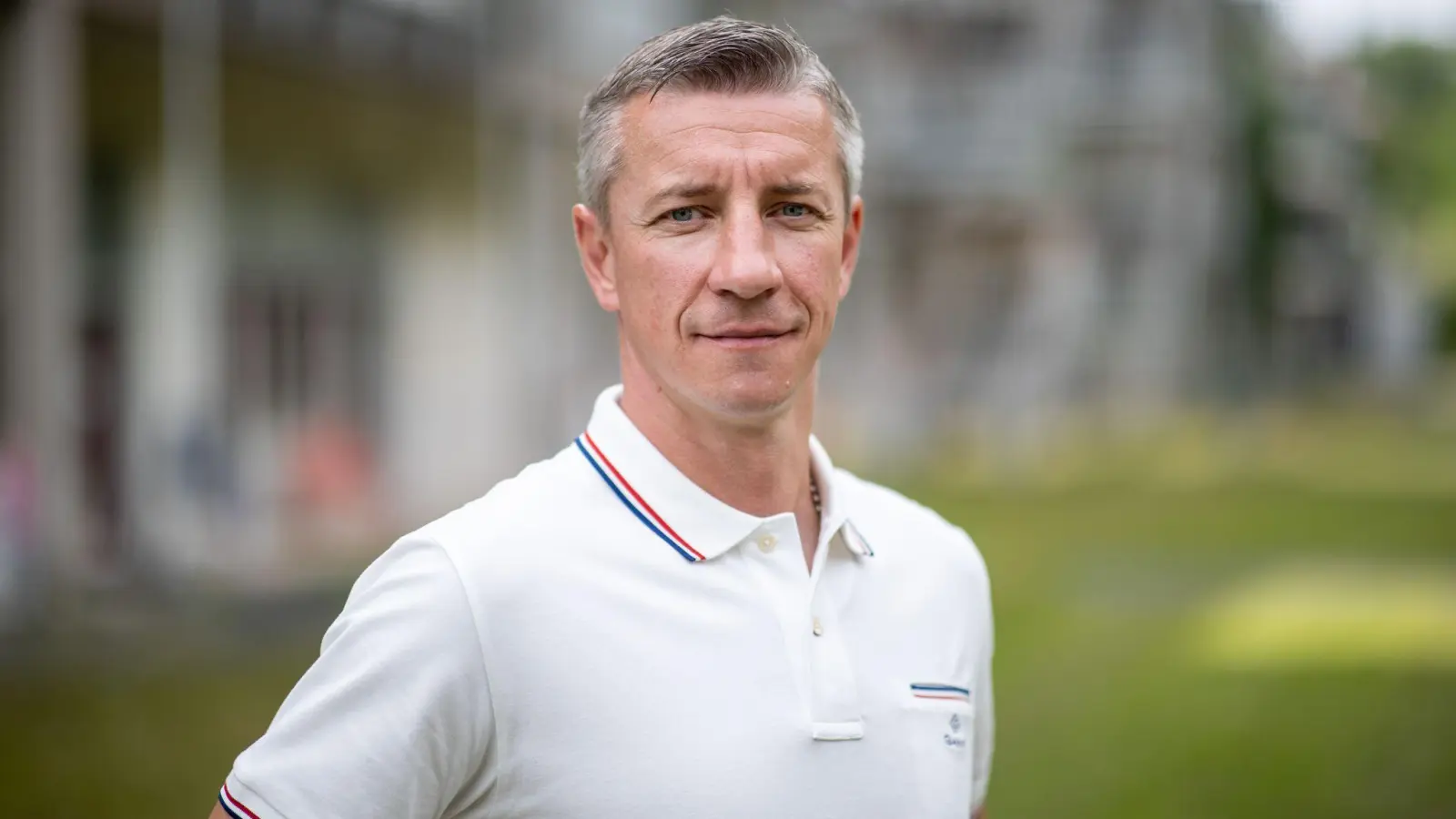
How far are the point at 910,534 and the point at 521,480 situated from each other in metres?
0.65

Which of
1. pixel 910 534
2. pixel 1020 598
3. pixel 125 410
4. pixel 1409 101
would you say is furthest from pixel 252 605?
pixel 1409 101

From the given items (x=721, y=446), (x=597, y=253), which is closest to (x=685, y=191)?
(x=597, y=253)

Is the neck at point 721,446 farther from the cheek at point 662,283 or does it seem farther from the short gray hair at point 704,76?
the short gray hair at point 704,76

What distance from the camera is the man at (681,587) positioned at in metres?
1.97

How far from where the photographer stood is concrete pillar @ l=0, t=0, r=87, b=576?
1113 cm

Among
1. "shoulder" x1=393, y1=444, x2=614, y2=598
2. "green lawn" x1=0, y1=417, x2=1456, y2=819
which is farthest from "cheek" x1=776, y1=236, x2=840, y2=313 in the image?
"green lawn" x1=0, y1=417, x2=1456, y2=819

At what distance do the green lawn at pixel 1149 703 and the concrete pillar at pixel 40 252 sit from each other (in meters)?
2.22

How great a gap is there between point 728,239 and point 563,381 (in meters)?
17.2

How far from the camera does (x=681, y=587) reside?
2.12 m

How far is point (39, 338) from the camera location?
11242mm

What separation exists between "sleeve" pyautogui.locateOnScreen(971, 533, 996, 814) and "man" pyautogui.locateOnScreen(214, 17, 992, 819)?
0.10 metres

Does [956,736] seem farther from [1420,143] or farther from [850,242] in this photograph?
[1420,143]

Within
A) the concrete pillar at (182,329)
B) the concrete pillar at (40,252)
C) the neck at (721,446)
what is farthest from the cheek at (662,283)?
the concrete pillar at (182,329)

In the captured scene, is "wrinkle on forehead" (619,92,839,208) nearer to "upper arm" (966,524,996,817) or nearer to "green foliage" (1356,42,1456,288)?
"upper arm" (966,524,996,817)
